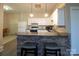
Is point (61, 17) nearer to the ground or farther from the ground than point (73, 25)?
farther from the ground

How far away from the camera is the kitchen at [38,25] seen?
3.99 meters

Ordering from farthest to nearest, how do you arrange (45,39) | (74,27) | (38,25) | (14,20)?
(38,25) < (14,20) < (74,27) < (45,39)

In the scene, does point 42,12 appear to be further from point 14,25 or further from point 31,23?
point 14,25

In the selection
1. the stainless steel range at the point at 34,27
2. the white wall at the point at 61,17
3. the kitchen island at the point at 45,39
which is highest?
the white wall at the point at 61,17

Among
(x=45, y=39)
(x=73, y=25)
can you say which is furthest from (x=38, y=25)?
(x=73, y=25)

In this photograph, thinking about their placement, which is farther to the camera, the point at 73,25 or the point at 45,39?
the point at 73,25

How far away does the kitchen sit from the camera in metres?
3.99

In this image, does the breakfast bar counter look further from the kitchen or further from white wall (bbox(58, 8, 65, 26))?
white wall (bbox(58, 8, 65, 26))

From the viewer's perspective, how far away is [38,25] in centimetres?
479

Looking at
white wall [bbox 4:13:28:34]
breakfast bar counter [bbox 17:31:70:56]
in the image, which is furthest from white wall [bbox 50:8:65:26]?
white wall [bbox 4:13:28:34]

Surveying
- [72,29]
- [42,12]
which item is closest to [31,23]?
[42,12]

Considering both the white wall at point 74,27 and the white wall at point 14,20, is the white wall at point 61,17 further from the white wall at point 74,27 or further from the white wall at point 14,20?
the white wall at point 14,20

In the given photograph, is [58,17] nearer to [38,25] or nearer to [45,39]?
[38,25]

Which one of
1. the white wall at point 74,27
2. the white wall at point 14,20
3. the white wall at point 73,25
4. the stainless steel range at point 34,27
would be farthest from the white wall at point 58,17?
the white wall at point 14,20
